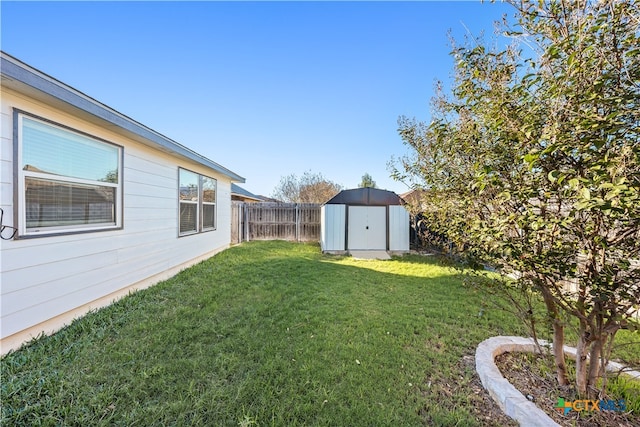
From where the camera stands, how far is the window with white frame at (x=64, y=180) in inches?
102

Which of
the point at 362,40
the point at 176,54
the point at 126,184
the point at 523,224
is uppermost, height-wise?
the point at 362,40

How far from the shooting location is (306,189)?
20.8 m

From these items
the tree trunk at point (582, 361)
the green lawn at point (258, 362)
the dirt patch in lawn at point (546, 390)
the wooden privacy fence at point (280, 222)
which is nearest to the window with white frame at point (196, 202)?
the green lawn at point (258, 362)

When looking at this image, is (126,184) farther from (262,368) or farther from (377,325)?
(377,325)

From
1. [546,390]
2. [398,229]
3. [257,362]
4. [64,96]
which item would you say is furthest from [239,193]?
[546,390]

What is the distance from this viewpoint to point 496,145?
182 centimetres

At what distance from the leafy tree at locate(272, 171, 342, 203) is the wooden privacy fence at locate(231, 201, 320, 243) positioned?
321 inches

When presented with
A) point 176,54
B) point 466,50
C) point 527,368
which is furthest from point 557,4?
point 176,54

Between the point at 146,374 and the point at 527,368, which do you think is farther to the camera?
the point at 527,368

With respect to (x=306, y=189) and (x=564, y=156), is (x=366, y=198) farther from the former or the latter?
(x=306, y=189)

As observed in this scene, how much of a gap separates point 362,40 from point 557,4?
5525 mm

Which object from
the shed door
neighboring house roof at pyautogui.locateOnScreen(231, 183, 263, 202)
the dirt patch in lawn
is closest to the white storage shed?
the shed door

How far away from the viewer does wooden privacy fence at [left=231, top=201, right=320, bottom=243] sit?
10969 millimetres

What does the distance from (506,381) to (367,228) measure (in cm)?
732
